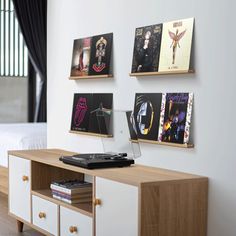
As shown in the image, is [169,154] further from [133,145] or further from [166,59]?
[166,59]

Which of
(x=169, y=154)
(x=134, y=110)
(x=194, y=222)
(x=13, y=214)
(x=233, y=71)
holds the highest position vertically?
(x=233, y=71)

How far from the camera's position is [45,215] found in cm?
355

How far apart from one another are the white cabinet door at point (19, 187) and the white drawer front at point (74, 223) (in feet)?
1.55

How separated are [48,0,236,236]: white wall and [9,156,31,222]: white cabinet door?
45 centimetres

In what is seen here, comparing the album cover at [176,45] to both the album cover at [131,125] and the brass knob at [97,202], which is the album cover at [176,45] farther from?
the brass knob at [97,202]

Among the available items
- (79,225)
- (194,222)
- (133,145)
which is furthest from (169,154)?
(79,225)

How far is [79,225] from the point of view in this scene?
10.4ft

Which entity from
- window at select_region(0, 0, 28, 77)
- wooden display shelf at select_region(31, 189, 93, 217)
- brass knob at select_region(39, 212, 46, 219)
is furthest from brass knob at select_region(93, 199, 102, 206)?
window at select_region(0, 0, 28, 77)

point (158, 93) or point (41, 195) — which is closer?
point (158, 93)

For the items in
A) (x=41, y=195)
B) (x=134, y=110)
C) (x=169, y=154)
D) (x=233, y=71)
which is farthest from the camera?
(x=41, y=195)

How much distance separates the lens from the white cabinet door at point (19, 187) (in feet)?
12.3

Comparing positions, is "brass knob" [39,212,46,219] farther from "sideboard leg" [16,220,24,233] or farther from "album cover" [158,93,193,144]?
"album cover" [158,93,193,144]

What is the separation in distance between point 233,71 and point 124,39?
1.01 m

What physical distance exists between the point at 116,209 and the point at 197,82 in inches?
32.0
